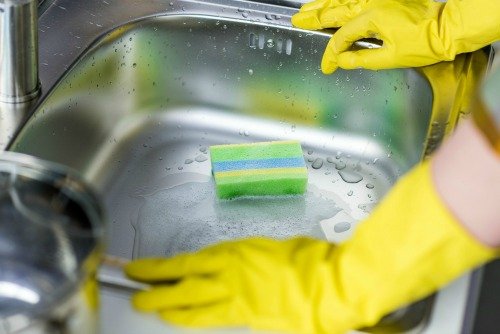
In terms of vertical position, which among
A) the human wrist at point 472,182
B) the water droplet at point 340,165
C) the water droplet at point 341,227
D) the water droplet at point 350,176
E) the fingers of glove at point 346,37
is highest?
the human wrist at point 472,182

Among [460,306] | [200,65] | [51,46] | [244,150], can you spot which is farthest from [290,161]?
[460,306]

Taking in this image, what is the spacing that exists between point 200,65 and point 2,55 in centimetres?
45

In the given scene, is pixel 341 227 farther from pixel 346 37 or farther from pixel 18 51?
pixel 18 51

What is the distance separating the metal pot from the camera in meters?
0.85

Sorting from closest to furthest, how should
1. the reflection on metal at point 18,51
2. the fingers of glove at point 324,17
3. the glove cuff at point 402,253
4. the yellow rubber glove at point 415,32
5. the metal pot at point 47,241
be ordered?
1. the metal pot at point 47,241
2. the glove cuff at point 402,253
3. the reflection on metal at point 18,51
4. the yellow rubber glove at point 415,32
5. the fingers of glove at point 324,17

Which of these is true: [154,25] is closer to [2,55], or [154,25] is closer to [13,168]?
[2,55]

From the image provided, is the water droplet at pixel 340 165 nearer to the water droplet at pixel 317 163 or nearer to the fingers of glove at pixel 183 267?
the water droplet at pixel 317 163

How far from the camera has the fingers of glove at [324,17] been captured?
1.57 m

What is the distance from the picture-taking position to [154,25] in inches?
63.0

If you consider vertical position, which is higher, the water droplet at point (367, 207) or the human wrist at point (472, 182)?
the human wrist at point (472, 182)

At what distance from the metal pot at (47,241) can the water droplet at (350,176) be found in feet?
2.38

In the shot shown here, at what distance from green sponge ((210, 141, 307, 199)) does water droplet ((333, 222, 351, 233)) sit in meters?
0.09

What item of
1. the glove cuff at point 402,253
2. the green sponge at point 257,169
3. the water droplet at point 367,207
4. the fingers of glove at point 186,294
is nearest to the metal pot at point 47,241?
the fingers of glove at point 186,294

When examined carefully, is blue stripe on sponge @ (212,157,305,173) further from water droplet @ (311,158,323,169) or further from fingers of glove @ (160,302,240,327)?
fingers of glove @ (160,302,240,327)
